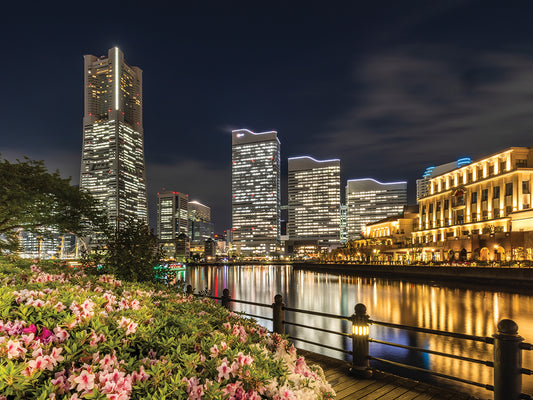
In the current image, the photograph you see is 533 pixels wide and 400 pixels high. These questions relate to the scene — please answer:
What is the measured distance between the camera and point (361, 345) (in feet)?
24.3

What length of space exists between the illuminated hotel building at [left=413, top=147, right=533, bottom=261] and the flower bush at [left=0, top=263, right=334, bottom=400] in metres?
63.6

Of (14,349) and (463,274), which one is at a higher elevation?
(14,349)

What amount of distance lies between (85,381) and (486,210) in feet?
274

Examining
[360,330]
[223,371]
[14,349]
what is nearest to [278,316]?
[360,330]

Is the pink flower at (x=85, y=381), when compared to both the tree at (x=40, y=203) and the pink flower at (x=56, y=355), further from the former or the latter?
the tree at (x=40, y=203)

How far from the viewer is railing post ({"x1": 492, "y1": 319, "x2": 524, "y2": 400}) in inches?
207

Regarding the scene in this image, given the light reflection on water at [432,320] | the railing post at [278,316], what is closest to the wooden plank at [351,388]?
the railing post at [278,316]

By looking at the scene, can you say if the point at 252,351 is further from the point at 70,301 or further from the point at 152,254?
the point at 152,254

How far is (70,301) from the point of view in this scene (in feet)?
13.2

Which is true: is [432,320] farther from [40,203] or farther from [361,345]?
[40,203]

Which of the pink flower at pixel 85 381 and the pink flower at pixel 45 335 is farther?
the pink flower at pixel 45 335

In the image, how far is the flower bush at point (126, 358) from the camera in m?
2.47

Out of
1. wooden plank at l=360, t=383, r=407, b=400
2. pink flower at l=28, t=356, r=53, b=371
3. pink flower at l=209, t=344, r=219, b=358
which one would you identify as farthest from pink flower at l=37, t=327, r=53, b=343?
A: wooden plank at l=360, t=383, r=407, b=400

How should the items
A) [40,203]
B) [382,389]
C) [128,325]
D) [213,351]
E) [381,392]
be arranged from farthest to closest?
1. [40,203]
2. [382,389]
3. [381,392]
4. [128,325]
5. [213,351]
